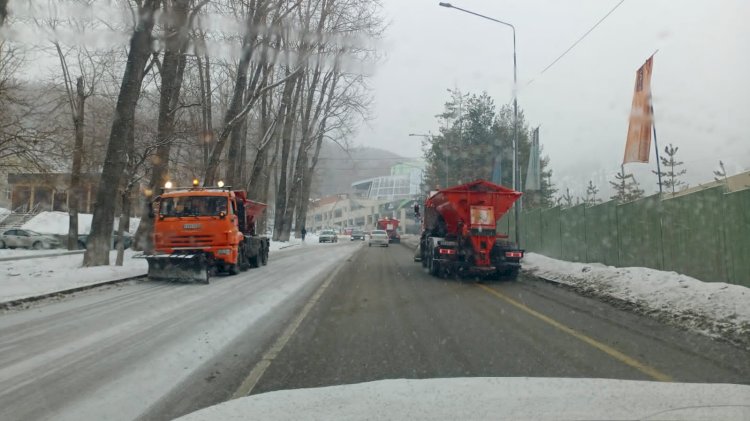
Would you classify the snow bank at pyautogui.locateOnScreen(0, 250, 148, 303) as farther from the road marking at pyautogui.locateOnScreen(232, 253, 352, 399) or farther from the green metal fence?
the green metal fence

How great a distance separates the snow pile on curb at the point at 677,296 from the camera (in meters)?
8.67

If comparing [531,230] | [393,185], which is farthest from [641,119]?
[393,185]

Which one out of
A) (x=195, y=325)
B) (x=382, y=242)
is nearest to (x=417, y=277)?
(x=195, y=325)

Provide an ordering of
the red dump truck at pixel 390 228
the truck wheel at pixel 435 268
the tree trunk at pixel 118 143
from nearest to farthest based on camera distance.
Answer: the truck wheel at pixel 435 268, the tree trunk at pixel 118 143, the red dump truck at pixel 390 228

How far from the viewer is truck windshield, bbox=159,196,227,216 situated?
17484 millimetres

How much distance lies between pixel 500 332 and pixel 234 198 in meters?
12.2

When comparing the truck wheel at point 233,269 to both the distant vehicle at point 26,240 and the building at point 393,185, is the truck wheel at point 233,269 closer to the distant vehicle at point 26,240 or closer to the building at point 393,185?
the distant vehicle at point 26,240

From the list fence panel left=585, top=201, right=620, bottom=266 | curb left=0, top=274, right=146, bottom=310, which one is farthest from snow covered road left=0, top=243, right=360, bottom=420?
fence panel left=585, top=201, right=620, bottom=266

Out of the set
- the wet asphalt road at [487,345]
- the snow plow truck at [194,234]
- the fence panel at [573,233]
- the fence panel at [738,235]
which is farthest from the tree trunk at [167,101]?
the fence panel at [738,235]

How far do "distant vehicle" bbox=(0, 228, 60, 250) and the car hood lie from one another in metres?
36.2

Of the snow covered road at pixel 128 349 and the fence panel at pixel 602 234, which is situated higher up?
the fence panel at pixel 602 234

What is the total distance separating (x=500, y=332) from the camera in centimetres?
836

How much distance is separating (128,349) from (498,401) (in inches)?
188

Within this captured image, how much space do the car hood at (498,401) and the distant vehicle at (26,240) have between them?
3625 cm
